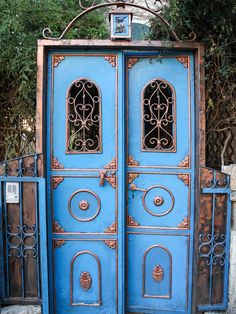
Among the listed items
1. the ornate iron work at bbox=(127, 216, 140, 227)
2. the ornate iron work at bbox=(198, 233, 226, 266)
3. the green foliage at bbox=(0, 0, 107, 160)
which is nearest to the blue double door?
the ornate iron work at bbox=(127, 216, 140, 227)

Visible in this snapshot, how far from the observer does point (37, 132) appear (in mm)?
3016

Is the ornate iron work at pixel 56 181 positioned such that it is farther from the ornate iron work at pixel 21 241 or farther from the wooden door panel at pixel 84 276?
the wooden door panel at pixel 84 276

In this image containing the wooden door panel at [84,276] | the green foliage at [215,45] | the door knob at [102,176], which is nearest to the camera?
the green foliage at [215,45]

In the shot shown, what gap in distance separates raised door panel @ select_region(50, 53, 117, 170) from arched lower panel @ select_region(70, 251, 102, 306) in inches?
40.0

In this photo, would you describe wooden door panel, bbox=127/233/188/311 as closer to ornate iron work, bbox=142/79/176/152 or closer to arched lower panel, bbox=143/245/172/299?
arched lower panel, bbox=143/245/172/299

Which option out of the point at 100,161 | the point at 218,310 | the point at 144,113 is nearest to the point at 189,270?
the point at 218,310

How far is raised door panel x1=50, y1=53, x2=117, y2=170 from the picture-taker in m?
3.12

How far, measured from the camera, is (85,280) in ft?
10.6

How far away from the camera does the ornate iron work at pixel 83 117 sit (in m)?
3.14

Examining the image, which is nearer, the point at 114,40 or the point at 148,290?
the point at 114,40

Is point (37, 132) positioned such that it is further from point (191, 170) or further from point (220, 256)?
point (220, 256)

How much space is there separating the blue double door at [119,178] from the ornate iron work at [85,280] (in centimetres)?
1

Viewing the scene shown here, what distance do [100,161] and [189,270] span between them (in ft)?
5.01

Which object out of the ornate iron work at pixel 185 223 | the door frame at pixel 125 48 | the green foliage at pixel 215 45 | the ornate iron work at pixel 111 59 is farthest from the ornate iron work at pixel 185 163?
the ornate iron work at pixel 111 59
